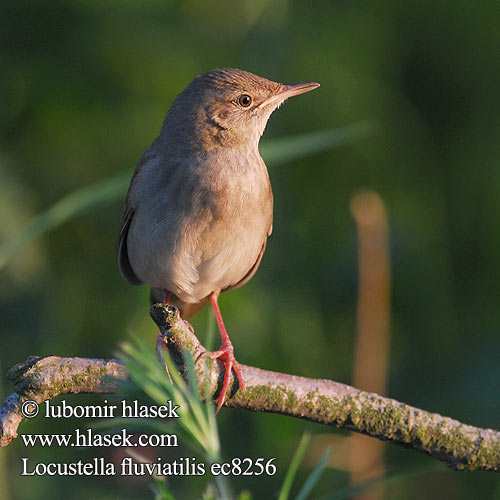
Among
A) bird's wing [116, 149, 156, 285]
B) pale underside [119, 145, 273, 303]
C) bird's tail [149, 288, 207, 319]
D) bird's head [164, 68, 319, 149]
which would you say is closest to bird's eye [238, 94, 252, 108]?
bird's head [164, 68, 319, 149]

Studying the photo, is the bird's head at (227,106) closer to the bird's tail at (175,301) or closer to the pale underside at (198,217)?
the pale underside at (198,217)

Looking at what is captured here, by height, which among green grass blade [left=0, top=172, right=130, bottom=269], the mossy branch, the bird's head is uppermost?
the bird's head

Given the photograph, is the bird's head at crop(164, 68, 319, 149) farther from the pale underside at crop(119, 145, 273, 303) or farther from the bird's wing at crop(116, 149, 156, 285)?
the bird's wing at crop(116, 149, 156, 285)

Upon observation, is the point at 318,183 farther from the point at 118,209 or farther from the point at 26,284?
the point at 26,284

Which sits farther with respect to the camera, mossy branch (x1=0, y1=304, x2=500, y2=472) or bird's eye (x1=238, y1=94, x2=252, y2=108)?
bird's eye (x1=238, y1=94, x2=252, y2=108)

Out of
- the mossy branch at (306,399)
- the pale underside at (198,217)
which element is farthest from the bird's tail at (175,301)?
the mossy branch at (306,399)

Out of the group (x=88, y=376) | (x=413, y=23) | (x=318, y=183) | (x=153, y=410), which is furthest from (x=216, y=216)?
(x=413, y=23)
